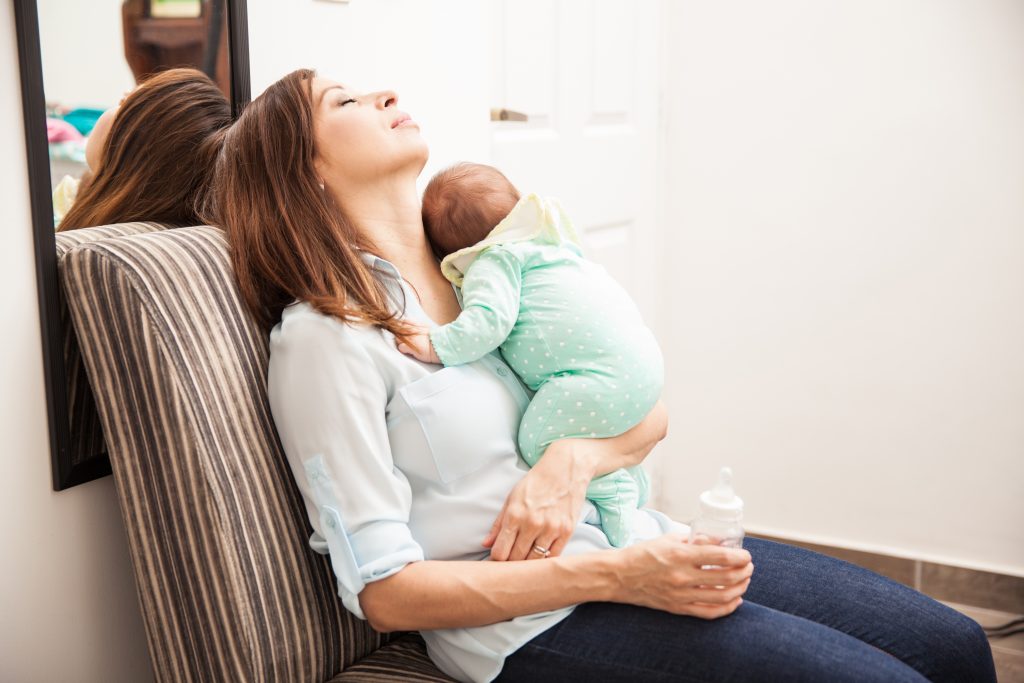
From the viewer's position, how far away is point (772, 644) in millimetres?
1033

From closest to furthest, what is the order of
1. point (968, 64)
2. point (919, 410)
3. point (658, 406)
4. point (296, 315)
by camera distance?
point (296, 315)
point (658, 406)
point (968, 64)
point (919, 410)

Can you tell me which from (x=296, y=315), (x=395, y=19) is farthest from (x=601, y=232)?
(x=296, y=315)

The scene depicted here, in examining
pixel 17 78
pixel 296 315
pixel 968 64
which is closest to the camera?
pixel 17 78

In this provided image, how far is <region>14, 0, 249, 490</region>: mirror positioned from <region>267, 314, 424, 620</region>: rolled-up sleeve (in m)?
0.23

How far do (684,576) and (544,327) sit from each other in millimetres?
376

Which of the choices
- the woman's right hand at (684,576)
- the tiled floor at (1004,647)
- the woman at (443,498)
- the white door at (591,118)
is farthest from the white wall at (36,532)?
the tiled floor at (1004,647)

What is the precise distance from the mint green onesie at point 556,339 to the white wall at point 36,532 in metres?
0.46

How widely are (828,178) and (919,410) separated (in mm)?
655

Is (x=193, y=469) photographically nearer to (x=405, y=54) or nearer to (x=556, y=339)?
(x=556, y=339)

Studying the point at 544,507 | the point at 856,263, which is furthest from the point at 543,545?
the point at 856,263

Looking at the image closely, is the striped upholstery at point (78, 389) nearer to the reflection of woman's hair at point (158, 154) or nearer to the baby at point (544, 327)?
the reflection of woman's hair at point (158, 154)

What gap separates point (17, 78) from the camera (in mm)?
966

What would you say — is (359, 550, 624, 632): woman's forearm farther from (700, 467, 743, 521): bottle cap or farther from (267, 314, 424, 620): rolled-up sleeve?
(700, 467, 743, 521): bottle cap

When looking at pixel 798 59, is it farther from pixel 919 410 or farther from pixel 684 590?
pixel 684 590
